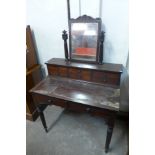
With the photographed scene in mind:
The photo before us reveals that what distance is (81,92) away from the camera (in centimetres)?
138

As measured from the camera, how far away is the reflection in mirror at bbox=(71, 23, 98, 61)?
1.42m

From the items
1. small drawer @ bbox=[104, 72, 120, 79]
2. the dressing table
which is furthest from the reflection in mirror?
small drawer @ bbox=[104, 72, 120, 79]

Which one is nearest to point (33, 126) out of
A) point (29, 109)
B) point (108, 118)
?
point (29, 109)

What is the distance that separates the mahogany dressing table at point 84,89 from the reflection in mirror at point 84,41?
102 mm

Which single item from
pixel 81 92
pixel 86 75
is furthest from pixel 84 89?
pixel 86 75

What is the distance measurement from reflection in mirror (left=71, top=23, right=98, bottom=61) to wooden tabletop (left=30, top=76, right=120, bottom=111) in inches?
11.7

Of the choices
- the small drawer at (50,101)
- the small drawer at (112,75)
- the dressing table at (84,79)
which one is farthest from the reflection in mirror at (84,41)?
the small drawer at (50,101)

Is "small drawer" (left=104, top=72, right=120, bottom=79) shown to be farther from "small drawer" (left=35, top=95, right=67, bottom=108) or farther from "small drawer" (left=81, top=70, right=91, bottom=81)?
"small drawer" (left=35, top=95, right=67, bottom=108)

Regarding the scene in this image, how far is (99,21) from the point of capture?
1.36m

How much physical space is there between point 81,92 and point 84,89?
0.06 m

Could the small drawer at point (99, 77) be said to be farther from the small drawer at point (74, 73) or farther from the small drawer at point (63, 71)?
the small drawer at point (63, 71)

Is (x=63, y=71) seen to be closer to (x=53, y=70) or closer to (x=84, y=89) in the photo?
(x=53, y=70)
